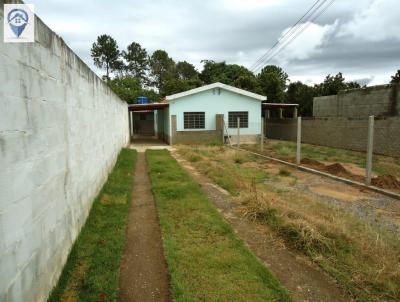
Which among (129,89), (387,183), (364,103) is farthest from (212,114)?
(129,89)

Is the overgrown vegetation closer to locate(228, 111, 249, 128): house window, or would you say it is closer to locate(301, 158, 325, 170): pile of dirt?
locate(301, 158, 325, 170): pile of dirt

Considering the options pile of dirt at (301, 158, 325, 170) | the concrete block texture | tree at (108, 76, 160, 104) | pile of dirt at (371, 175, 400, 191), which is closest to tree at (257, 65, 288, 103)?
tree at (108, 76, 160, 104)

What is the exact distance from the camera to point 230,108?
20.5 meters

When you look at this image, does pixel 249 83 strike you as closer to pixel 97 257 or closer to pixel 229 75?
pixel 229 75

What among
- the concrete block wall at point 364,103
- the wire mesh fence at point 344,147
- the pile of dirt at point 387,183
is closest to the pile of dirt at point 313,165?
the wire mesh fence at point 344,147

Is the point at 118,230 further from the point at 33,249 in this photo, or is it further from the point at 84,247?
the point at 33,249

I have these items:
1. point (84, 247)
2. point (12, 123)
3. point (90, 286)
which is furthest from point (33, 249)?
point (84, 247)

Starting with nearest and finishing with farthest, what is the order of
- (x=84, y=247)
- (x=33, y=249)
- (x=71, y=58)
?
1. (x=33, y=249)
2. (x=84, y=247)
3. (x=71, y=58)

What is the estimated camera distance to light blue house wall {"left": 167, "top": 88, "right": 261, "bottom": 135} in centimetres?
1977

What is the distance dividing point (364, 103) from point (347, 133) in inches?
144

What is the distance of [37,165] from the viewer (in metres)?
2.54

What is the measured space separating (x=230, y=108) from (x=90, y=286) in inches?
719

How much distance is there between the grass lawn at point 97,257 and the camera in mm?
2854

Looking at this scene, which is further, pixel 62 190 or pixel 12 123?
pixel 62 190
